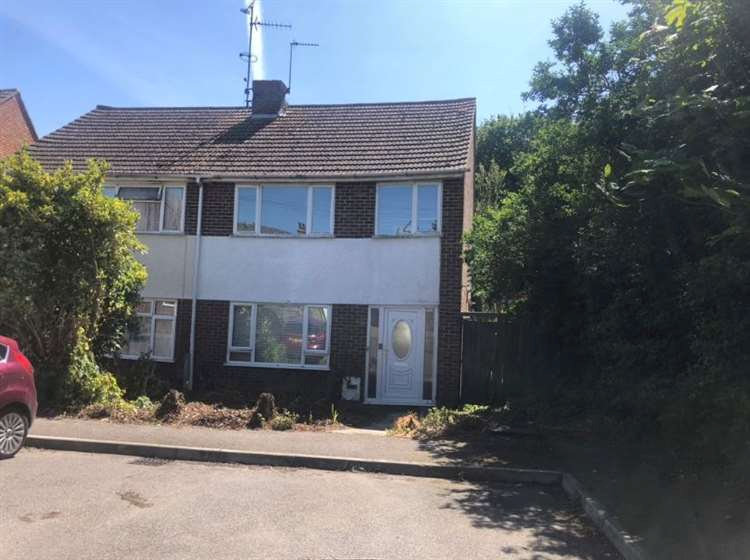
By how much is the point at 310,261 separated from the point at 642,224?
8.05 metres

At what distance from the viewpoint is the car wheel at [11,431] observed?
7.76m

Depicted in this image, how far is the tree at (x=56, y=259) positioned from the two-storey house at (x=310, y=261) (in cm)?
317

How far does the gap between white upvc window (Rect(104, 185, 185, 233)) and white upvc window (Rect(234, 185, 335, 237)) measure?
1475 mm

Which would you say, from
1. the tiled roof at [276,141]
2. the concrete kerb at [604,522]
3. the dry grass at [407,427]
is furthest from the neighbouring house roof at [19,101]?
the concrete kerb at [604,522]

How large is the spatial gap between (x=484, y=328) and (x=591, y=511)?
294 inches

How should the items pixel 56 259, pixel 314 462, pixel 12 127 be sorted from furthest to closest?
1. pixel 12 127
2. pixel 56 259
3. pixel 314 462

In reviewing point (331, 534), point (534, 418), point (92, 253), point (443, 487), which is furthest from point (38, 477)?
point (534, 418)

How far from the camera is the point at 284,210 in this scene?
49.3 ft

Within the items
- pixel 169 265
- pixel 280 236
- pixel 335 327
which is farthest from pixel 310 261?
pixel 169 265

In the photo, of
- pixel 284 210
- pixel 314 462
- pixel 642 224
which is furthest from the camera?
pixel 284 210

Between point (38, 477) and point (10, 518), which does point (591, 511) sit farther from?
point (38, 477)

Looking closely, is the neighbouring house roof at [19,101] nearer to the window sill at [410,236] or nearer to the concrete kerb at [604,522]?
the window sill at [410,236]

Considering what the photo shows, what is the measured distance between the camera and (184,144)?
17.1 meters

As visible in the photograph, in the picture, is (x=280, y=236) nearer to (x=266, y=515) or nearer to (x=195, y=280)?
(x=195, y=280)
